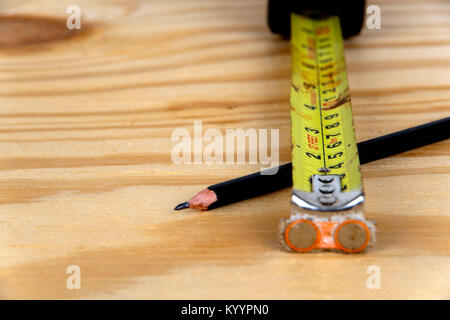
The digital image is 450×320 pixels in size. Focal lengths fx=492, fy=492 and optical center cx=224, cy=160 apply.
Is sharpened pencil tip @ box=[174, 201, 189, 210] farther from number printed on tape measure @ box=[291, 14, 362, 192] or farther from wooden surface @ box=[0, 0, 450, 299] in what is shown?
number printed on tape measure @ box=[291, 14, 362, 192]

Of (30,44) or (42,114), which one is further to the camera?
(30,44)

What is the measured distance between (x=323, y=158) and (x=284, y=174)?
0.05 metres

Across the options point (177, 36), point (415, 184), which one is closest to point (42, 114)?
point (177, 36)

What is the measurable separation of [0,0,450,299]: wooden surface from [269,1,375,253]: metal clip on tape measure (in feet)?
0.12

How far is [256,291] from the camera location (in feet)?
1.56

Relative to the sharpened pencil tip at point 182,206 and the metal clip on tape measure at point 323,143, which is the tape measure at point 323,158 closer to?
the metal clip on tape measure at point 323,143

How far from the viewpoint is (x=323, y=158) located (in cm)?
54

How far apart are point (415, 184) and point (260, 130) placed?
0.21 m

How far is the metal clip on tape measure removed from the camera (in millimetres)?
480

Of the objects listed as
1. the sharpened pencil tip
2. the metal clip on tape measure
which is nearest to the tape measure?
the metal clip on tape measure

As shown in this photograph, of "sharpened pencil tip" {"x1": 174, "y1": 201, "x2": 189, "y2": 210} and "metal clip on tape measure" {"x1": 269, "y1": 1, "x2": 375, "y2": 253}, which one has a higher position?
"metal clip on tape measure" {"x1": 269, "y1": 1, "x2": 375, "y2": 253}

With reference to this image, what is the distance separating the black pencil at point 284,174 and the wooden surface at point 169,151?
12mm

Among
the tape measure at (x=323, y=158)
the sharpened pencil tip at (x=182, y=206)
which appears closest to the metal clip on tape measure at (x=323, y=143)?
the tape measure at (x=323, y=158)
